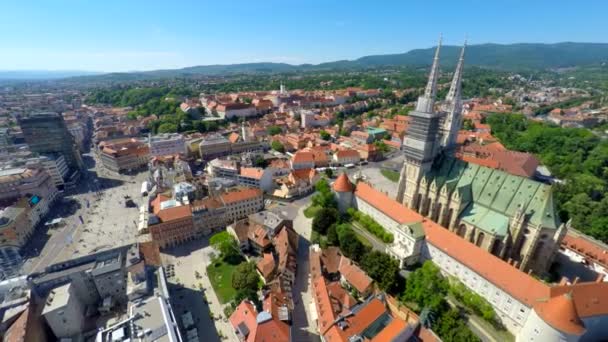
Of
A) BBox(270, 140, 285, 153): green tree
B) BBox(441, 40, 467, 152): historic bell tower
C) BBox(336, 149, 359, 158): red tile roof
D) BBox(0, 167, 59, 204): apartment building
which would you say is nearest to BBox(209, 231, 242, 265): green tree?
BBox(441, 40, 467, 152): historic bell tower

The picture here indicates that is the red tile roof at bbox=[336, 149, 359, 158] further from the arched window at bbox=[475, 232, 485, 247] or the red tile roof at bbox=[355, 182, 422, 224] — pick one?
the arched window at bbox=[475, 232, 485, 247]

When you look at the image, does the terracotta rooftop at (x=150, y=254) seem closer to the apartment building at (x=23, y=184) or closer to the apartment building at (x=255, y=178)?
the apartment building at (x=255, y=178)

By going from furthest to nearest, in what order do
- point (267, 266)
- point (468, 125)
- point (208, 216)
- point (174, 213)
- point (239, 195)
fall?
point (468, 125) → point (239, 195) → point (208, 216) → point (174, 213) → point (267, 266)

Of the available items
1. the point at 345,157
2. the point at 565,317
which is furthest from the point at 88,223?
the point at 565,317

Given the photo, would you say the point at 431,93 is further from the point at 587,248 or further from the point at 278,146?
the point at 278,146

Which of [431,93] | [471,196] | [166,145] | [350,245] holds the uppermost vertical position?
[431,93]

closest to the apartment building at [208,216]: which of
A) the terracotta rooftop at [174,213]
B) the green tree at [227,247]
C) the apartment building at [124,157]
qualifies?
the terracotta rooftop at [174,213]
